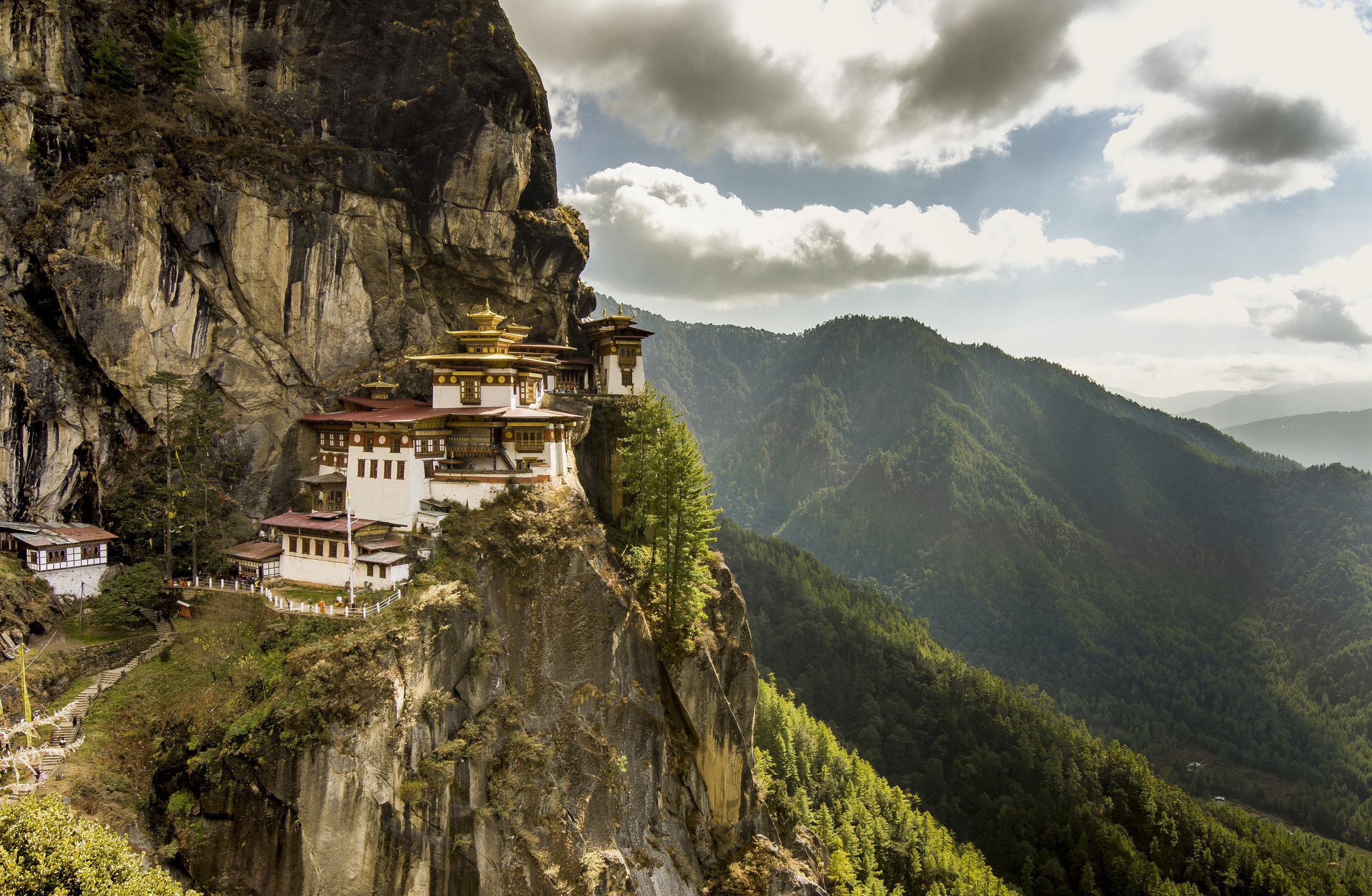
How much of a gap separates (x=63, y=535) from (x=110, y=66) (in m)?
28.6

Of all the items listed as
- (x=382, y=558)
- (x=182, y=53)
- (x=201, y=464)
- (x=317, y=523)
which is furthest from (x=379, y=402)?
(x=182, y=53)

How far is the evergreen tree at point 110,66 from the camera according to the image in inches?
1635

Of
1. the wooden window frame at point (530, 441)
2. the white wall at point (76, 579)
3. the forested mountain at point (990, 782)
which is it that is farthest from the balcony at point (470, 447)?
the forested mountain at point (990, 782)

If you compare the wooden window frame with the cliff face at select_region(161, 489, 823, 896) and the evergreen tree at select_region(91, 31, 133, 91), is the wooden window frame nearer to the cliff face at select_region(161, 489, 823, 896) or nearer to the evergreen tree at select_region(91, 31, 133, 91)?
the cliff face at select_region(161, 489, 823, 896)

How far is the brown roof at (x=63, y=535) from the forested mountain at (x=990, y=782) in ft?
147

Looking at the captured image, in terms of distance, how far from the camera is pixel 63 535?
116ft

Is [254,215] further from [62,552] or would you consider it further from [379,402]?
[62,552]

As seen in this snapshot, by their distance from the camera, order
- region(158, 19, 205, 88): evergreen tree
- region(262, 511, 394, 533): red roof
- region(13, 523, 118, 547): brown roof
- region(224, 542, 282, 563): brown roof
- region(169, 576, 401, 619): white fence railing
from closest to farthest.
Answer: region(169, 576, 401, 619): white fence railing → region(13, 523, 118, 547): brown roof → region(262, 511, 394, 533): red roof → region(224, 542, 282, 563): brown roof → region(158, 19, 205, 88): evergreen tree

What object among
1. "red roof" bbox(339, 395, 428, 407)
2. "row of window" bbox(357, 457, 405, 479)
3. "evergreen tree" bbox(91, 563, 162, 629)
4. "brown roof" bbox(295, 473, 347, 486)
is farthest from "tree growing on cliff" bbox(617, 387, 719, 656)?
"evergreen tree" bbox(91, 563, 162, 629)

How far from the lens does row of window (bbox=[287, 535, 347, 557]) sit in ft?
116

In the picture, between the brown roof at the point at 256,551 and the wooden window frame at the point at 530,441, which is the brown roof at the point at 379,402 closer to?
the wooden window frame at the point at 530,441

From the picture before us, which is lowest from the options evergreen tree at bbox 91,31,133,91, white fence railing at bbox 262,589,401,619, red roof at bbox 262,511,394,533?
white fence railing at bbox 262,589,401,619

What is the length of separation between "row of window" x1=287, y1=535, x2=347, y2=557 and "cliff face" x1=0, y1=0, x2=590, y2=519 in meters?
7.98

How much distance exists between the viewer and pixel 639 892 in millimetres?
33562
